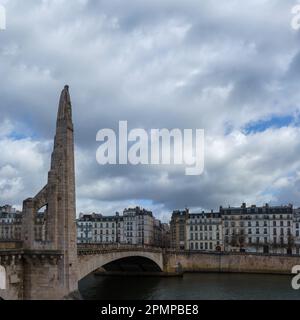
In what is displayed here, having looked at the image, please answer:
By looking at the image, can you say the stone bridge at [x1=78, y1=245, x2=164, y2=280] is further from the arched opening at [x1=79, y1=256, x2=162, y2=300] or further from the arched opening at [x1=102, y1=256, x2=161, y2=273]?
the arched opening at [x1=102, y1=256, x2=161, y2=273]

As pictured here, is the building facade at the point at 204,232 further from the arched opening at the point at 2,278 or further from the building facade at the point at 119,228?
the arched opening at the point at 2,278

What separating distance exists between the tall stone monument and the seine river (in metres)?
19.2

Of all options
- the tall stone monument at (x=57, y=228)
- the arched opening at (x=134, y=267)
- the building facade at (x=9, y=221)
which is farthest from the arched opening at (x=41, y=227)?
the building facade at (x=9, y=221)

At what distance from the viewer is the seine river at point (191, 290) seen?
5516 cm

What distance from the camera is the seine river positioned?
55156mm

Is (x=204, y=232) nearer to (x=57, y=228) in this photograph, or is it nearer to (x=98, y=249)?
(x=98, y=249)

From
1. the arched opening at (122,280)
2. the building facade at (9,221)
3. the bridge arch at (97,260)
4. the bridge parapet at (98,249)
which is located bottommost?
the arched opening at (122,280)

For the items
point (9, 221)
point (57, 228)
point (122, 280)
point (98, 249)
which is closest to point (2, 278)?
point (57, 228)

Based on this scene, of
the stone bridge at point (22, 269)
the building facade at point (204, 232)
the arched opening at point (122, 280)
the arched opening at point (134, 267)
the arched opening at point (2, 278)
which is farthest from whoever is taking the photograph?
the building facade at point (204, 232)

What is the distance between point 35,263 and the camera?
3509 cm

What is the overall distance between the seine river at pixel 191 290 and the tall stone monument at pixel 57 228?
19.2 metres

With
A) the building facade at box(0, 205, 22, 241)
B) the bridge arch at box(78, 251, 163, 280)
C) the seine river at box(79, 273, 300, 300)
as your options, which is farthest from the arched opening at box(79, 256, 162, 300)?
the building facade at box(0, 205, 22, 241)

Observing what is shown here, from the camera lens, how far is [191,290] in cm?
6206
